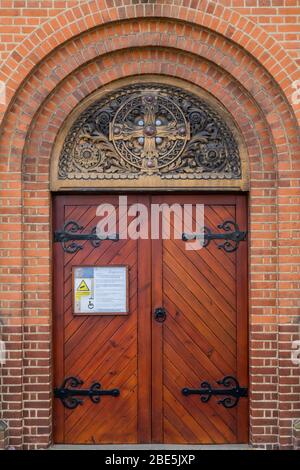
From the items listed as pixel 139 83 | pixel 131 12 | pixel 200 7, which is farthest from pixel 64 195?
pixel 200 7

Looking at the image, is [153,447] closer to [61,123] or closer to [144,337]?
[144,337]

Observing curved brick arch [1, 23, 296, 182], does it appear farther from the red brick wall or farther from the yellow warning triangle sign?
the yellow warning triangle sign

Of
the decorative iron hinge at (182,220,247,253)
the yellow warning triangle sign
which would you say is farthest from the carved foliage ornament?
the yellow warning triangle sign

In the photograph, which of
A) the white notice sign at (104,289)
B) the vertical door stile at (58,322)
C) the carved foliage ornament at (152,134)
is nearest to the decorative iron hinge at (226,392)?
the white notice sign at (104,289)

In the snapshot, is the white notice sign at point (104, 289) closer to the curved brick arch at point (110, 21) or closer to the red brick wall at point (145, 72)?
the red brick wall at point (145, 72)

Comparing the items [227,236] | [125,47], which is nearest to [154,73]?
[125,47]

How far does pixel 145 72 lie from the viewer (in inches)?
237

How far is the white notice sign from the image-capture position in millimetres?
6191

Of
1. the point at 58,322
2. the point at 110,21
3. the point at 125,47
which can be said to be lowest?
the point at 58,322

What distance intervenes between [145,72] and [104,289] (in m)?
2.27

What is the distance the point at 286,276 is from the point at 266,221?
0.59 meters

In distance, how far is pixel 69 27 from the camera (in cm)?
581

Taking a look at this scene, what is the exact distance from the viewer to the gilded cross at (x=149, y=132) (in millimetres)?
6121

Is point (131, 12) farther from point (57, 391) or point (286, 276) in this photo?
point (57, 391)
